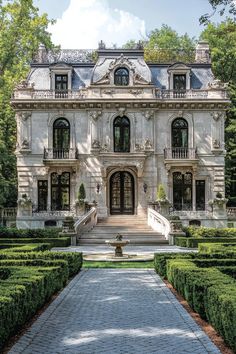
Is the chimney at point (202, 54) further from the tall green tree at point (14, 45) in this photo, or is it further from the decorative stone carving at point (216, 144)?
the tall green tree at point (14, 45)

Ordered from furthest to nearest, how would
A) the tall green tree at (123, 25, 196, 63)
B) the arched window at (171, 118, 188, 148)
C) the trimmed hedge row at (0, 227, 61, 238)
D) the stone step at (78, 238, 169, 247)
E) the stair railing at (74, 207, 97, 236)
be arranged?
the tall green tree at (123, 25, 196, 63), the arched window at (171, 118, 188, 148), the stair railing at (74, 207, 97, 236), the stone step at (78, 238, 169, 247), the trimmed hedge row at (0, 227, 61, 238)

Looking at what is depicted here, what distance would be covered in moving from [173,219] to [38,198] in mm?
12926

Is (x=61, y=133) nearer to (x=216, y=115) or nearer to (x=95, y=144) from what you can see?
(x=95, y=144)

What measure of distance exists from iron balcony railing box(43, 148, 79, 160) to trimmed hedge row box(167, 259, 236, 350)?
82.6 ft

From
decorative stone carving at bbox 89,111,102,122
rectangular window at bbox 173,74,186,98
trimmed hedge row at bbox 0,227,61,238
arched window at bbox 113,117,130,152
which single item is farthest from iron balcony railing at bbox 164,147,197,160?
trimmed hedge row at bbox 0,227,61,238

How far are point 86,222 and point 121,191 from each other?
7.50 metres

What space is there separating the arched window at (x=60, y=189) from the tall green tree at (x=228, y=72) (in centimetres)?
1441

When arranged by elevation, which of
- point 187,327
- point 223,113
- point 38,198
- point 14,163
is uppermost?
point 223,113

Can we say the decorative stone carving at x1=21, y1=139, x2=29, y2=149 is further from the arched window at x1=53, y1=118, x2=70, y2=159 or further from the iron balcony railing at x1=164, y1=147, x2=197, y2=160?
the iron balcony railing at x1=164, y1=147, x2=197, y2=160

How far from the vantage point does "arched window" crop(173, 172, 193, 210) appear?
4038 cm

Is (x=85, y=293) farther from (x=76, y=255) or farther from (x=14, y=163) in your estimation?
(x=14, y=163)

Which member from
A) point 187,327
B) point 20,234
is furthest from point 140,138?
point 187,327

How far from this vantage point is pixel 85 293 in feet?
46.9

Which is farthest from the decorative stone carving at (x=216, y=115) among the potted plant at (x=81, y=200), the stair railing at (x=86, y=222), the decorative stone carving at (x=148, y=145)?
the potted plant at (x=81, y=200)
